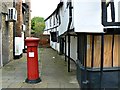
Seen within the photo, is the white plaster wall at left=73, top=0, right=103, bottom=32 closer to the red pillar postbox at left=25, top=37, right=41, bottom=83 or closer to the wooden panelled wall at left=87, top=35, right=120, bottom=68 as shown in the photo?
the wooden panelled wall at left=87, top=35, right=120, bottom=68

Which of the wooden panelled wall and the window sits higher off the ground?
the window

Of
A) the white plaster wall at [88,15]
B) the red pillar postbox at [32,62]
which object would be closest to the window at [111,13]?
the white plaster wall at [88,15]

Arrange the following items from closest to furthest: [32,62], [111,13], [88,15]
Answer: [111,13] → [88,15] → [32,62]

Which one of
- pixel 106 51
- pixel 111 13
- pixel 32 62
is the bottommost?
pixel 32 62

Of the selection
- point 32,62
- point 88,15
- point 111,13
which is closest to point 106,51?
point 88,15

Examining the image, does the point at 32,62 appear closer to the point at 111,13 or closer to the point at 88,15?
the point at 88,15

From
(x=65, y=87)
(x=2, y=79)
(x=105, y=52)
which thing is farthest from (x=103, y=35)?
(x=2, y=79)

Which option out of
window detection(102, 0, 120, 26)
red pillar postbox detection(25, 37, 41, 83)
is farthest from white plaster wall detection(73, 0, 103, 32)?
red pillar postbox detection(25, 37, 41, 83)

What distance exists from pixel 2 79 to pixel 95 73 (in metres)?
4.14

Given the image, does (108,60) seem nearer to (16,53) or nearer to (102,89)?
(102,89)

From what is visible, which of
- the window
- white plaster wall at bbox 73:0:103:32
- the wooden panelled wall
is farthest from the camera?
the wooden panelled wall

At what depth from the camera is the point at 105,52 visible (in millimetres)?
8297

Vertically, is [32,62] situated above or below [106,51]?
below

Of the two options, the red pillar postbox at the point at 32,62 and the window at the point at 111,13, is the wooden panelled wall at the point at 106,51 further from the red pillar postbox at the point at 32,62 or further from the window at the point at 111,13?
the red pillar postbox at the point at 32,62
